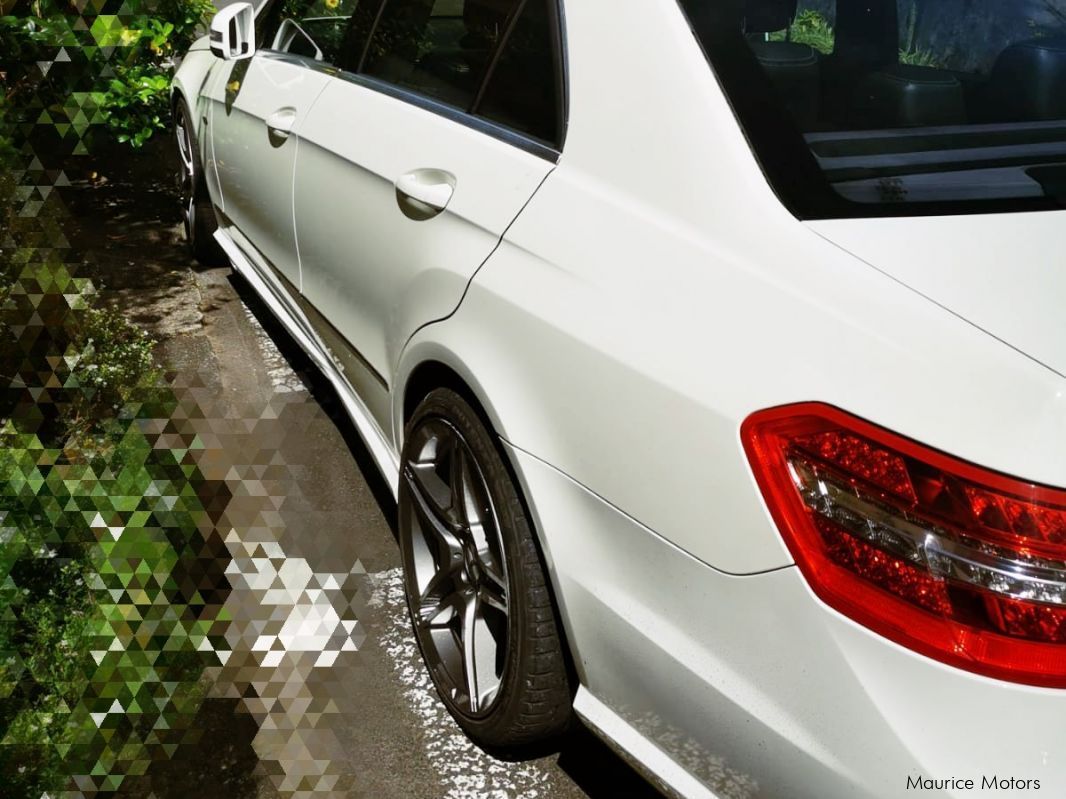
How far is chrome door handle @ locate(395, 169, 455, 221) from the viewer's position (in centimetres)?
233

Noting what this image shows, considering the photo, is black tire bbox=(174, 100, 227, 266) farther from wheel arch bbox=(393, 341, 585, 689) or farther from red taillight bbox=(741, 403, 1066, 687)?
red taillight bbox=(741, 403, 1066, 687)

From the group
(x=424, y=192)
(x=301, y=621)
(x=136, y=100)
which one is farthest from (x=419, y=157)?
(x=136, y=100)

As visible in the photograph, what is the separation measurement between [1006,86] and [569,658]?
136cm

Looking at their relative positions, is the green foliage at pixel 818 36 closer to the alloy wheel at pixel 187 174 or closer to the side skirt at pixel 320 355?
the side skirt at pixel 320 355

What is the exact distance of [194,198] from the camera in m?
5.24

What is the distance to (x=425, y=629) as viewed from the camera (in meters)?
2.64

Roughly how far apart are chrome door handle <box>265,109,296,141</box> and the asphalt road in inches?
42.6

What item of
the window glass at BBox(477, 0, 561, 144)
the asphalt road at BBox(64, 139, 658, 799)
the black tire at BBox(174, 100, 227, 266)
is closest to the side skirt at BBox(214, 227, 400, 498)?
the asphalt road at BBox(64, 139, 658, 799)

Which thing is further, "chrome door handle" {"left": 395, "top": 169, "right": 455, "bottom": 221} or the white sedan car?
"chrome door handle" {"left": 395, "top": 169, "right": 455, "bottom": 221}

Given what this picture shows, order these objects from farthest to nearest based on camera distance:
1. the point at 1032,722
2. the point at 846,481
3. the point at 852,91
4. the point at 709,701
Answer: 1. the point at 852,91
2. the point at 709,701
3. the point at 846,481
4. the point at 1032,722

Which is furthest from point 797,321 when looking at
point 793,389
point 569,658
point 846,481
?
point 569,658

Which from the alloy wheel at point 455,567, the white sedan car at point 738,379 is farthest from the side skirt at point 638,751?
the alloy wheel at point 455,567

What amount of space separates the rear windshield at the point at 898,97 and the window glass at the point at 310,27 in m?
1.76

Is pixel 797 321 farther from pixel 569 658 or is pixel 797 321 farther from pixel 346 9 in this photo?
pixel 346 9
